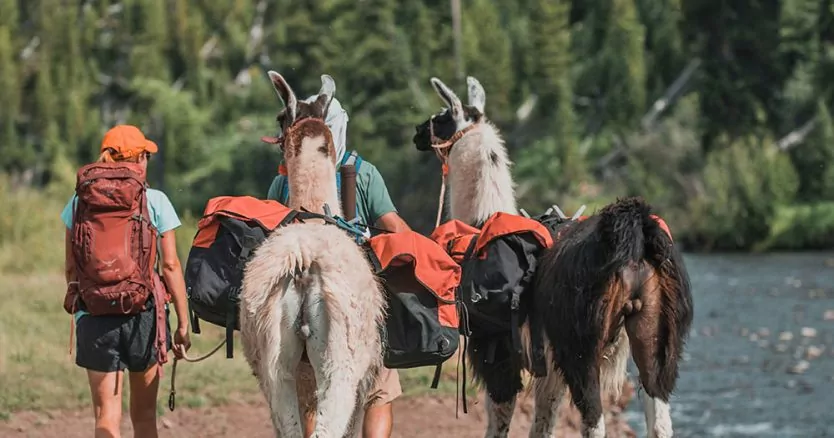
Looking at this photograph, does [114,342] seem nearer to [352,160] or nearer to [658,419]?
[352,160]

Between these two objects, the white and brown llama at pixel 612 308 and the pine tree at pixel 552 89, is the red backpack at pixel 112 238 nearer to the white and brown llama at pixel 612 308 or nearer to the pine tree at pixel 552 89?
the white and brown llama at pixel 612 308

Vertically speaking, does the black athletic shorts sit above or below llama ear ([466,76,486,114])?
below

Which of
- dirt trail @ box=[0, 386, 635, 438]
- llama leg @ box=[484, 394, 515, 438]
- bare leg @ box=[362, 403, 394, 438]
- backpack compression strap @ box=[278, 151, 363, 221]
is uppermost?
backpack compression strap @ box=[278, 151, 363, 221]

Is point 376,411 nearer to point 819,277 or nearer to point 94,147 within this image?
point 819,277

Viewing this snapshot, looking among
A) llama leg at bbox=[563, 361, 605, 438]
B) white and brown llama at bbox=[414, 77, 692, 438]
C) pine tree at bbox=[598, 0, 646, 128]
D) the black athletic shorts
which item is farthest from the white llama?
pine tree at bbox=[598, 0, 646, 128]

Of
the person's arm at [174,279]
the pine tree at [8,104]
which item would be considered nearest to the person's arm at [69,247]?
the person's arm at [174,279]

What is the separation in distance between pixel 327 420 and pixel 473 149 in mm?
2660

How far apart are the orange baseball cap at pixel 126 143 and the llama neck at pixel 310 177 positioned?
75 cm

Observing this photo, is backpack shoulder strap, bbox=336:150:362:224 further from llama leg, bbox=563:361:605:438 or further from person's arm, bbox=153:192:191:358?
llama leg, bbox=563:361:605:438

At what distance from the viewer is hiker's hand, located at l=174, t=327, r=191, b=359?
7.27 m

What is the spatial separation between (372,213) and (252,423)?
12.6ft

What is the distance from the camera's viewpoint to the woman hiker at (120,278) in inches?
273

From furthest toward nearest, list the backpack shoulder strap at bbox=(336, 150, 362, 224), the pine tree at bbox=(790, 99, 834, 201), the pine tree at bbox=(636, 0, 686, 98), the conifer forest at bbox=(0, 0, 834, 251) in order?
the pine tree at bbox=(636, 0, 686, 98), the pine tree at bbox=(790, 99, 834, 201), the conifer forest at bbox=(0, 0, 834, 251), the backpack shoulder strap at bbox=(336, 150, 362, 224)

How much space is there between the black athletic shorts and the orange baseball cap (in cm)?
83
